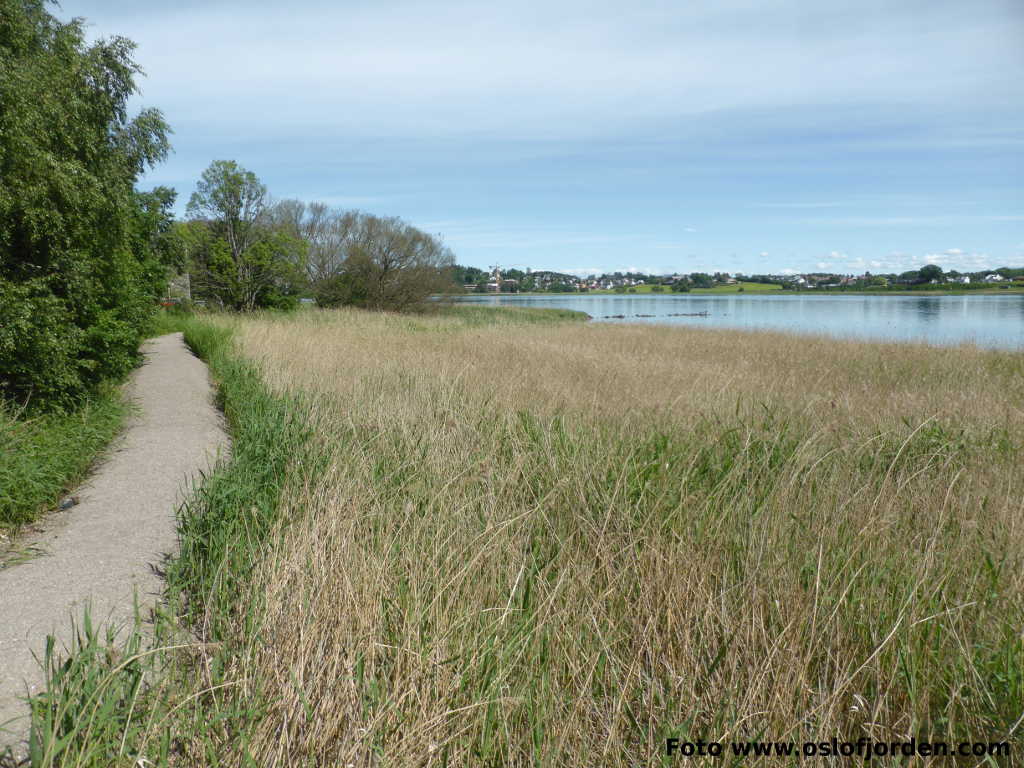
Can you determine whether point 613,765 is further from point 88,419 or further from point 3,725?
point 88,419

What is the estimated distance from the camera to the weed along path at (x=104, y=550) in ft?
10.1

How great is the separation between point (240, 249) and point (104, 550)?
37722mm

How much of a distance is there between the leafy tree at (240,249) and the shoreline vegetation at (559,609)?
3530 centimetres

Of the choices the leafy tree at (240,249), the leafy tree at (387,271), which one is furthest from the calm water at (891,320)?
the leafy tree at (240,249)

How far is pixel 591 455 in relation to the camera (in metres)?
5.11

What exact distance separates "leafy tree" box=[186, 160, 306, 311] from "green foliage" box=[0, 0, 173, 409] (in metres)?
27.2

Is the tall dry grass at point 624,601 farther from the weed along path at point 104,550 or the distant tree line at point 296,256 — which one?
the distant tree line at point 296,256

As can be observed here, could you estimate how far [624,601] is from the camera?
3309 mm

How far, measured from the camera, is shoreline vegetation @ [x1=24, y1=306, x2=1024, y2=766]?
2451 mm

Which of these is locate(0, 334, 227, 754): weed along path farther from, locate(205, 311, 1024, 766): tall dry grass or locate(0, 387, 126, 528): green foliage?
locate(205, 311, 1024, 766): tall dry grass

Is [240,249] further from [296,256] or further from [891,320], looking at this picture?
[891,320]

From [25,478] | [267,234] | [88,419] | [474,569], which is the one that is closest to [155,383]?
[88,419]

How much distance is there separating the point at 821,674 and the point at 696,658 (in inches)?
20.5

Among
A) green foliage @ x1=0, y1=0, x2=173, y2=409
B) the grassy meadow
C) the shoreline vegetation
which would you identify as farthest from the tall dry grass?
green foliage @ x1=0, y1=0, x2=173, y2=409
